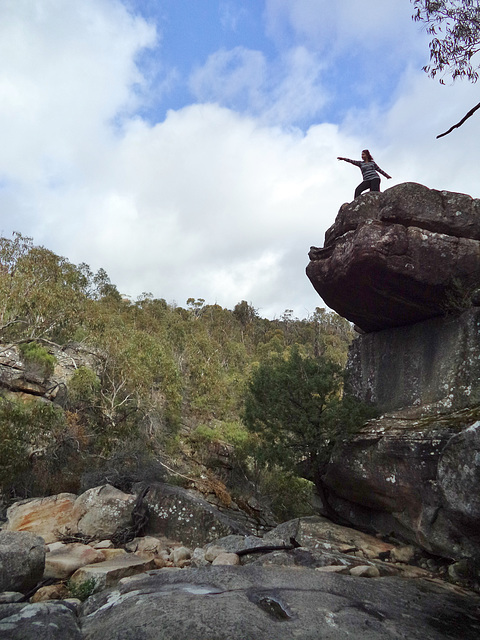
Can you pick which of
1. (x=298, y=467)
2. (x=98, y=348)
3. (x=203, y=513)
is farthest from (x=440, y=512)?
(x=98, y=348)

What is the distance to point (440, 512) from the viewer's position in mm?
7590

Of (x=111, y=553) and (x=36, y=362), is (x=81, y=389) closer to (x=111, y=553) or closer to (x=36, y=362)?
(x=36, y=362)

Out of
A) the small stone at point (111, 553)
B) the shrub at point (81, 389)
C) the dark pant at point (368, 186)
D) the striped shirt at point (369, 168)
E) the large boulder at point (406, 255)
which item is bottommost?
the small stone at point (111, 553)

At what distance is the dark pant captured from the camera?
39.0 feet

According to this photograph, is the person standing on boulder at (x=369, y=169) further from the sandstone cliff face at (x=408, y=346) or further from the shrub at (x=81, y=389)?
the shrub at (x=81, y=389)

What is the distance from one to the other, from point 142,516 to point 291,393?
452 centimetres

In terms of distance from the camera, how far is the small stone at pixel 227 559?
691 cm

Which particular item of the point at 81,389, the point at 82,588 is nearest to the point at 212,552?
the point at 82,588

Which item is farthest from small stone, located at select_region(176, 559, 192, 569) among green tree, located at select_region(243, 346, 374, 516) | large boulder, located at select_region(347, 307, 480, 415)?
large boulder, located at select_region(347, 307, 480, 415)

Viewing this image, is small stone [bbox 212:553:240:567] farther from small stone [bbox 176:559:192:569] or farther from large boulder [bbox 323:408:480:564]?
large boulder [bbox 323:408:480:564]

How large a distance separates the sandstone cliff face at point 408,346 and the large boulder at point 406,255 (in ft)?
0.08

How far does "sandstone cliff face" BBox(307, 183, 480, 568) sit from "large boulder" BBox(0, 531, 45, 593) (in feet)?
20.5

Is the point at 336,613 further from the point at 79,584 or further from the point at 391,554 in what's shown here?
the point at 391,554

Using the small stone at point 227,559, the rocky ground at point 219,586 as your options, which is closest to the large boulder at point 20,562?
the rocky ground at point 219,586
